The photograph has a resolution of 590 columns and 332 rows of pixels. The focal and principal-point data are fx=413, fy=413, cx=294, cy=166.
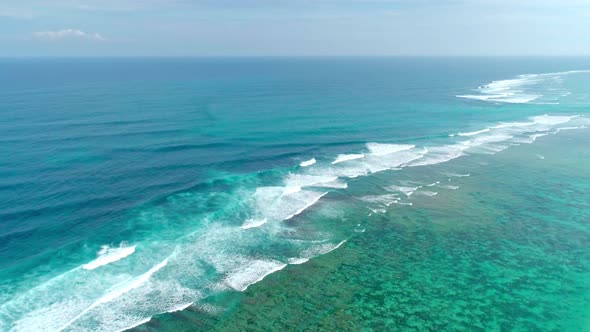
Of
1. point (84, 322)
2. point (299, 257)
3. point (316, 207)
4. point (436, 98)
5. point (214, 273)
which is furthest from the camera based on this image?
point (436, 98)

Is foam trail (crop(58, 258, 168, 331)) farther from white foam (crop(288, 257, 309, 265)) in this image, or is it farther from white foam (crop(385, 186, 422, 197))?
white foam (crop(385, 186, 422, 197))

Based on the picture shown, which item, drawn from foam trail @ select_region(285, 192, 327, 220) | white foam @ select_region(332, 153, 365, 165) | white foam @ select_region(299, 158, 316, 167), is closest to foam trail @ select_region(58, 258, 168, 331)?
foam trail @ select_region(285, 192, 327, 220)

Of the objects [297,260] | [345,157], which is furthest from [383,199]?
[297,260]

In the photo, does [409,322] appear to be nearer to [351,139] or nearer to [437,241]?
[437,241]

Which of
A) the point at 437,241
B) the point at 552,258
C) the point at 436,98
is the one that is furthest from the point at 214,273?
the point at 436,98

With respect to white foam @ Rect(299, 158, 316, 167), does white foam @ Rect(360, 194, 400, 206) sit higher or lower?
lower

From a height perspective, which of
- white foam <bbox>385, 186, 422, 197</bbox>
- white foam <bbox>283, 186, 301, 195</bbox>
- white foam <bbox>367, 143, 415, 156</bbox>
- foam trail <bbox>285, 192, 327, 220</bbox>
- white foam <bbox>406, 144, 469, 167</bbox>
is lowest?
foam trail <bbox>285, 192, 327, 220</bbox>
